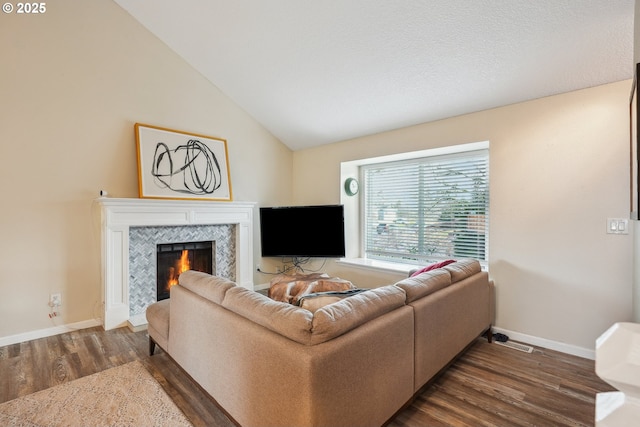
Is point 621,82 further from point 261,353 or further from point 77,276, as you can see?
point 77,276

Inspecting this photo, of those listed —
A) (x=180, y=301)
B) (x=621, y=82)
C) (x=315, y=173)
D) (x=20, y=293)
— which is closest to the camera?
(x=180, y=301)

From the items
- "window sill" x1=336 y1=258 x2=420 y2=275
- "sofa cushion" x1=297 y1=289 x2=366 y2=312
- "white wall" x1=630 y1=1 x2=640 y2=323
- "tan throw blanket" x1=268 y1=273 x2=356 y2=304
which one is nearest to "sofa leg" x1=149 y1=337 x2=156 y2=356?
"tan throw blanket" x1=268 y1=273 x2=356 y2=304

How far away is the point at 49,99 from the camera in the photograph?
3.02m

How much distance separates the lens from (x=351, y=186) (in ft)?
14.7

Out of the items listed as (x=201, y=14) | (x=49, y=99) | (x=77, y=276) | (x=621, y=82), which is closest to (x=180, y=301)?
(x=77, y=276)

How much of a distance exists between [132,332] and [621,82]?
4.95 metres

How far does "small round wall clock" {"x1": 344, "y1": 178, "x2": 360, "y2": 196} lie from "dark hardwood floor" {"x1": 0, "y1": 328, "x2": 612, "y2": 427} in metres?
2.45

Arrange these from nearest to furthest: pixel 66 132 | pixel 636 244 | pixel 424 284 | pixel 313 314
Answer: pixel 313 314
pixel 424 284
pixel 636 244
pixel 66 132

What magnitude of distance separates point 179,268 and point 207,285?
2.36 metres

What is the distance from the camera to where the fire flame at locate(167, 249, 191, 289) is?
13.0 ft

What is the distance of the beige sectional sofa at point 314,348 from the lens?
1306mm

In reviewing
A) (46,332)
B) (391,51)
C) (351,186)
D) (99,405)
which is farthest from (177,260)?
(391,51)

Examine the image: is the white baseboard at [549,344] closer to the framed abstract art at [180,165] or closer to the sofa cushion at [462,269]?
the sofa cushion at [462,269]

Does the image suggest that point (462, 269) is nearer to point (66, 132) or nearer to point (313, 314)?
point (313, 314)
